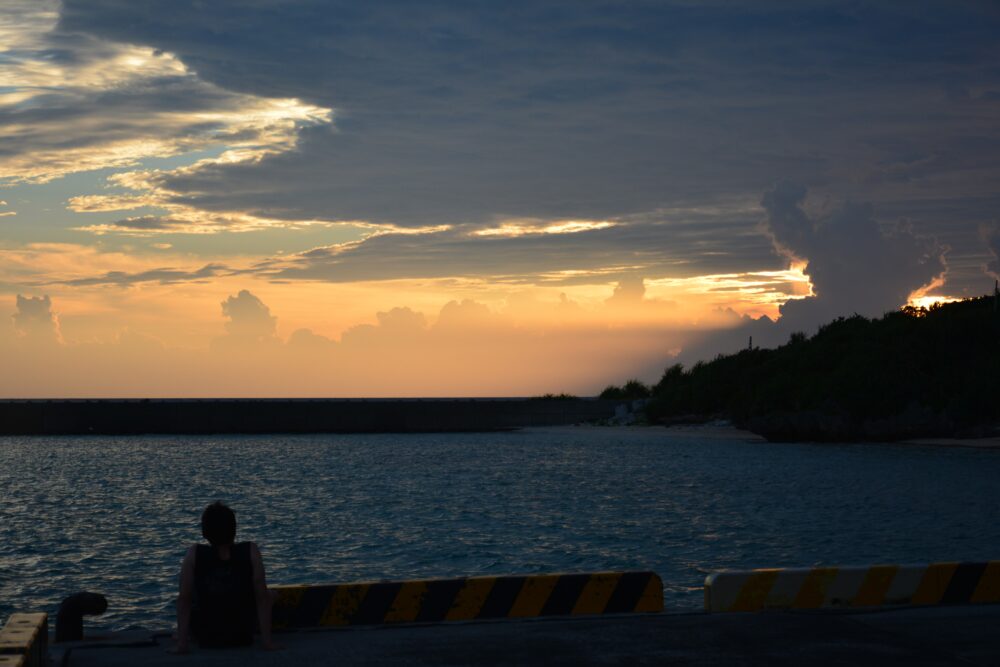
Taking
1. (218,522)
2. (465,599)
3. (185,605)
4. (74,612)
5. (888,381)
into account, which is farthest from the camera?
(888,381)

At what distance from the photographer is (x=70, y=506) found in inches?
1871

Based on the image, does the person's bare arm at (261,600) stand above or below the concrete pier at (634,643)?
above

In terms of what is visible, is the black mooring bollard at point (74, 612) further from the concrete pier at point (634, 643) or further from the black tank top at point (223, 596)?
the black tank top at point (223, 596)

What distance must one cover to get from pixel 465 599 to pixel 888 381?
100295 mm

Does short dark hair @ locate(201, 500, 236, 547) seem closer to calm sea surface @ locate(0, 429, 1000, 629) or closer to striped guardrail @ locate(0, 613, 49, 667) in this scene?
striped guardrail @ locate(0, 613, 49, 667)

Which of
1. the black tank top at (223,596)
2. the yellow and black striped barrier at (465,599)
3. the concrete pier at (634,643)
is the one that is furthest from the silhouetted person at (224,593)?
the yellow and black striped barrier at (465,599)

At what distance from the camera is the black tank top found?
33.1 feet

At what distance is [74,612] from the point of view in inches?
415

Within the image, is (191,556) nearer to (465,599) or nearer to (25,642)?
(25,642)

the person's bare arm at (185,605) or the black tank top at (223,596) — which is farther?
the black tank top at (223,596)

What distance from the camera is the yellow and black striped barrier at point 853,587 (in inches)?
460

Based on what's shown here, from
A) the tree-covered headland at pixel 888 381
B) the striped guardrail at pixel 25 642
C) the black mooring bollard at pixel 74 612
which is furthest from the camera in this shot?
the tree-covered headland at pixel 888 381

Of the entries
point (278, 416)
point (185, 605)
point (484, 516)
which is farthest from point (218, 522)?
point (278, 416)

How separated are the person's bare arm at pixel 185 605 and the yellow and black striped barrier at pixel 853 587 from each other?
17.5 feet
